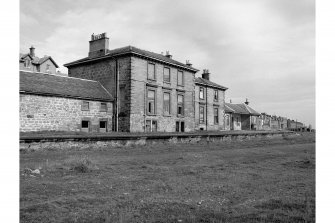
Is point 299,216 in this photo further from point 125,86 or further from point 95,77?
point 95,77

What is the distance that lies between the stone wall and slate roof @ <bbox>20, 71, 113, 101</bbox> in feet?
1.53

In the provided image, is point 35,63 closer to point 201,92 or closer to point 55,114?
point 201,92

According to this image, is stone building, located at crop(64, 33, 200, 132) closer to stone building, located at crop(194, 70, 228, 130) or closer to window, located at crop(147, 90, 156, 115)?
window, located at crop(147, 90, 156, 115)

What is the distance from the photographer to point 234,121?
5347 cm

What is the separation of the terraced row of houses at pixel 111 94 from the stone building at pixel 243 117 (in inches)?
779

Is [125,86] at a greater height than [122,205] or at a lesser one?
greater

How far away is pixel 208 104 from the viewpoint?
42.6 meters

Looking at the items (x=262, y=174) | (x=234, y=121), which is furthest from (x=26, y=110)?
(x=234, y=121)

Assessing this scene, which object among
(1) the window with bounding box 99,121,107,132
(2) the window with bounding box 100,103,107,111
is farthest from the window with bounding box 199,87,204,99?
(1) the window with bounding box 99,121,107,132

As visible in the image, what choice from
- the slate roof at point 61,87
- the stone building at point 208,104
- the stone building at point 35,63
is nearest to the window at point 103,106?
the slate roof at point 61,87

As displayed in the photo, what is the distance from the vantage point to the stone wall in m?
23.3

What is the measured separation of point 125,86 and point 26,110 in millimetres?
9481

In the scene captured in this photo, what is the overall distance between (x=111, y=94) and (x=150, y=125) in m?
5.12

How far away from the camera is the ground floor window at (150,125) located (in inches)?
1203
